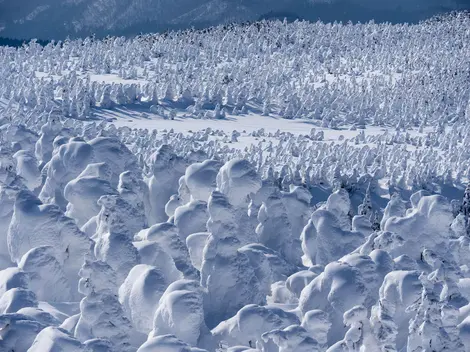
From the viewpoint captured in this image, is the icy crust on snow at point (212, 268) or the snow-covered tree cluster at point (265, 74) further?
the snow-covered tree cluster at point (265, 74)

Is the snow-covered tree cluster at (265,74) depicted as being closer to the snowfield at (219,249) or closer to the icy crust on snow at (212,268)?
the snowfield at (219,249)

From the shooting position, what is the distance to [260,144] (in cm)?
5059

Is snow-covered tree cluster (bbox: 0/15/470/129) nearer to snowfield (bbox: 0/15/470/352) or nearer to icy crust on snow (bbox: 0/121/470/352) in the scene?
snowfield (bbox: 0/15/470/352)

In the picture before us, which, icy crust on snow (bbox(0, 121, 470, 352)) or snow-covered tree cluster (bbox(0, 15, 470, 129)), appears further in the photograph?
snow-covered tree cluster (bbox(0, 15, 470, 129))

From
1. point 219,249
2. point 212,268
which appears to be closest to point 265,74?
point 219,249

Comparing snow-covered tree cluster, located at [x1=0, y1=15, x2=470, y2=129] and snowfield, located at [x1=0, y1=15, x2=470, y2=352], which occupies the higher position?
snowfield, located at [x1=0, y1=15, x2=470, y2=352]

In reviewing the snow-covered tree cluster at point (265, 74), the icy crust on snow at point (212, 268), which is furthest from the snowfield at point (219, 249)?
the snow-covered tree cluster at point (265, 74)

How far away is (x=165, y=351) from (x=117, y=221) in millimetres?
6081

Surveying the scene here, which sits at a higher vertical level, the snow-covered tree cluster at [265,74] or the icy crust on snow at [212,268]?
the icy crust on snow at [212,268]

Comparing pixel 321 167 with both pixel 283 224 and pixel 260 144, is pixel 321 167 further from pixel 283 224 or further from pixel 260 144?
pixel 283 224

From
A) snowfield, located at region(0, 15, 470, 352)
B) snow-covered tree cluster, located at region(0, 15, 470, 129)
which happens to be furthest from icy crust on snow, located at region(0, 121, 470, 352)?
snow-covered tree cluster, located at region(0, 15, 470, 129)

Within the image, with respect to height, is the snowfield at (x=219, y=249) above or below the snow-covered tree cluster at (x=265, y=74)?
above

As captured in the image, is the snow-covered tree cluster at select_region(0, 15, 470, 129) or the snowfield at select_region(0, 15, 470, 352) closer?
the snowfield at select_region(0, 15, 470, 352)

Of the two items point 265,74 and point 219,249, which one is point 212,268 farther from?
point 265,74
